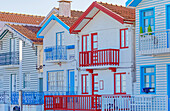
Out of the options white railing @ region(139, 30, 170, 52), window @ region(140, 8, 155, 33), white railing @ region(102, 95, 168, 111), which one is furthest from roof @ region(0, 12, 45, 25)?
white railing @ region(139, 30, 170, 52)

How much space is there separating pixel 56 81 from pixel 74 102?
5602mm

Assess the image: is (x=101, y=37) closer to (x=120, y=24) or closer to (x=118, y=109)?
(x=120, y=24)

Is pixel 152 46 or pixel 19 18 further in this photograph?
pixel 19 18

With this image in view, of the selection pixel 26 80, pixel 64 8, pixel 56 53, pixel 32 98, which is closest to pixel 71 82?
pixel 56 53

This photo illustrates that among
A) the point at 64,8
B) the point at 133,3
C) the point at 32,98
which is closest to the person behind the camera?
the point at 133,3

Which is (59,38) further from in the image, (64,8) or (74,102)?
(74,102)

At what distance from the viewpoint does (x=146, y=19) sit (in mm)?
37062

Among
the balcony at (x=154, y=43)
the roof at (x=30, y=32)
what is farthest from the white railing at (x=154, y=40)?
the roof at (x=30, y=32)

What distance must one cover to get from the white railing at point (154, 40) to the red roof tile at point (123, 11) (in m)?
3.54

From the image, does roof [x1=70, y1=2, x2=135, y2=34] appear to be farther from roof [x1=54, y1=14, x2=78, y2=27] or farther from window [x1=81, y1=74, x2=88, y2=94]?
window [x1=81, y1=74, x2=88, y2=94]

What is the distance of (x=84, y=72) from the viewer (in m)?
42.8

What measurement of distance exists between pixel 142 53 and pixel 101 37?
6561 millimetres

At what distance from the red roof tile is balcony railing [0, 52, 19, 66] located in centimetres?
1193

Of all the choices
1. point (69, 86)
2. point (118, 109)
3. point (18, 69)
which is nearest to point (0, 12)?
point (18, 69)
